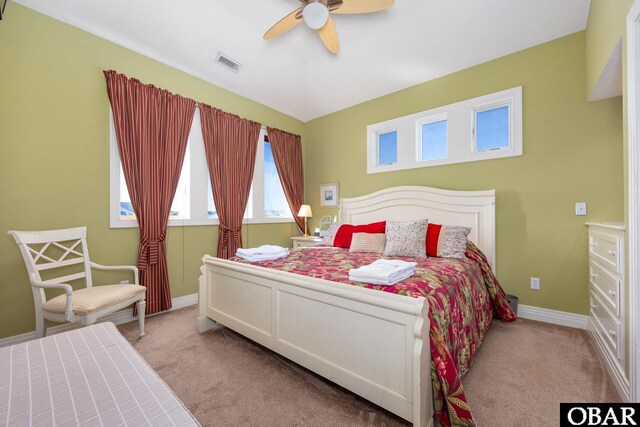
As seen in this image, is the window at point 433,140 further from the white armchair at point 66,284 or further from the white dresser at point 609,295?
the white armchair at point 66,284

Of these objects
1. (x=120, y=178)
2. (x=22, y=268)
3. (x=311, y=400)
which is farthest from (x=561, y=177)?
(x=22, y=268)

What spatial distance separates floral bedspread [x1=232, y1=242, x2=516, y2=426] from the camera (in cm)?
134

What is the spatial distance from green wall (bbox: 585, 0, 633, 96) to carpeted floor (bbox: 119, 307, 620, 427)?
7.40 ft

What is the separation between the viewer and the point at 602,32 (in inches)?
81.9

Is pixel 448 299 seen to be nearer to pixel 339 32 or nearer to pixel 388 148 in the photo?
pixel 388 148

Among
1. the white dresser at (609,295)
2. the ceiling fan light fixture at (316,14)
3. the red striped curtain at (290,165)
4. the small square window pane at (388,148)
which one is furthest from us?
the red striped curtain at (290,165)

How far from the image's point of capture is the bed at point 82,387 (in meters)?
0.63

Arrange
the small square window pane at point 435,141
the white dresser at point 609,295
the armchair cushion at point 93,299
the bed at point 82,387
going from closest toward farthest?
the bed at point 82,387, the white dresser at point 609,295, the armchair cushion at point 93,299, the small square window pane at point 435,141

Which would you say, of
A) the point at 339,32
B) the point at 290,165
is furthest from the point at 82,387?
the point at 290,165

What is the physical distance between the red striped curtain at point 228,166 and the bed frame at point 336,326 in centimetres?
115

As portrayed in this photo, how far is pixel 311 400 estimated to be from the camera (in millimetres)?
1660

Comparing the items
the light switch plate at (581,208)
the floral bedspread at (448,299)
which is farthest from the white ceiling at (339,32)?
the floral bedspread at (448,299)

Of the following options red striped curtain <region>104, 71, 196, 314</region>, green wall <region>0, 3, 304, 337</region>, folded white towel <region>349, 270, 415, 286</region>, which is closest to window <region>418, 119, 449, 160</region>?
folded white towel <region>349, 270, 415, 286</region>

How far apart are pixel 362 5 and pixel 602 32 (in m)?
1.88
